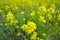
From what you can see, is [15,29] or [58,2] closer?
[15,29]

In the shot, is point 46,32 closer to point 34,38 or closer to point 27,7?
point 34,38

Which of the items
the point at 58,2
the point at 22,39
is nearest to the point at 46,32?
the point at 22,39

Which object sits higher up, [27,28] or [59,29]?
[27,28]

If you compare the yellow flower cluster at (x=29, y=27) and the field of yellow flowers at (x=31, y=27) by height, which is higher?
the yellow flower cluster at (x=29, y=27)

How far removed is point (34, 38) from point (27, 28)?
0.21m

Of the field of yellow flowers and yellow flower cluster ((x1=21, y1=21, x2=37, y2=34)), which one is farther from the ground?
yellow flower cluster ((x1=21, y1=21, x2=37, y2=34))

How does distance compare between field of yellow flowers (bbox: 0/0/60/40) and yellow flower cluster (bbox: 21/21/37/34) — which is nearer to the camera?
yellow flower cluster (bbox: 21/21/37/34)

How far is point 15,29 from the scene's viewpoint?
481cm

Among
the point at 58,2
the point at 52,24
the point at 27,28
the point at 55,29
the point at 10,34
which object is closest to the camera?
the point at 27,28

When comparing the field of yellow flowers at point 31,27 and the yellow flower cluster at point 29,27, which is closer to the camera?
the yellow flower cluster at point 29,27

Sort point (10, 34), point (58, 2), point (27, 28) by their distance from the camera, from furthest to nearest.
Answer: point (58, 2) → point (10, 34) → point (27, 28)

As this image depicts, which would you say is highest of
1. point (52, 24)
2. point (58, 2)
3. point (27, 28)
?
point (27, 28)

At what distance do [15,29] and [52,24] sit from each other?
1.05m

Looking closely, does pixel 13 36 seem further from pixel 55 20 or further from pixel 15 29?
pixel 55 20
